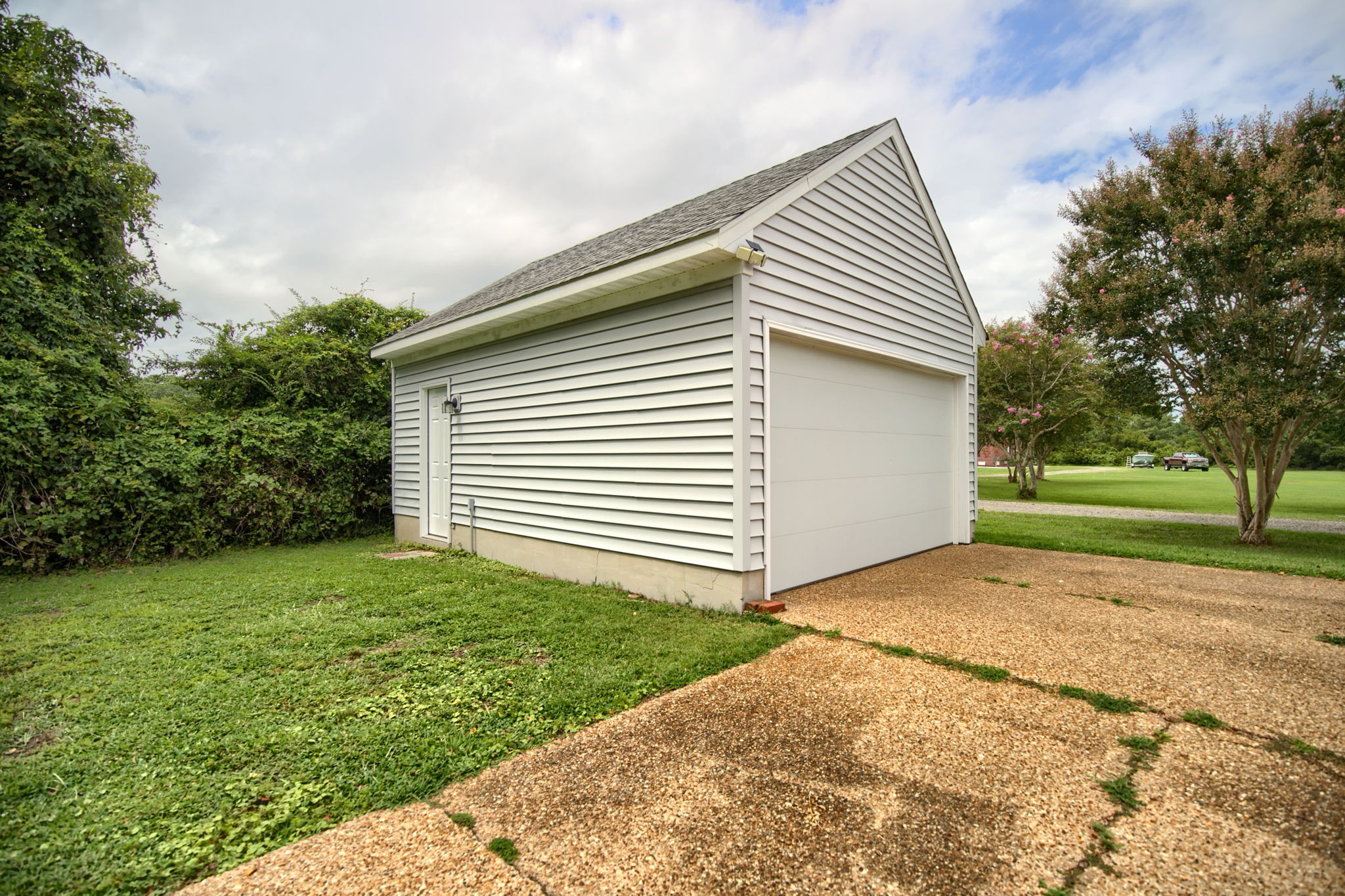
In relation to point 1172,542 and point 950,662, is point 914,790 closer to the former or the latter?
point 950,662

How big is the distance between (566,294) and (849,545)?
3729 mm

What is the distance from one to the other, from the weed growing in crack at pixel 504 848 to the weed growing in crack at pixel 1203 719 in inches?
116

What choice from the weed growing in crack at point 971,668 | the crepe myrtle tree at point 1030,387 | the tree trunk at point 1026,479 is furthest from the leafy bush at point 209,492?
the tree trunk at point 1026,479

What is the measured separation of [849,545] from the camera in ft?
18.9

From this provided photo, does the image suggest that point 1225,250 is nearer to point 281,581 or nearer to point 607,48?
point 607,48

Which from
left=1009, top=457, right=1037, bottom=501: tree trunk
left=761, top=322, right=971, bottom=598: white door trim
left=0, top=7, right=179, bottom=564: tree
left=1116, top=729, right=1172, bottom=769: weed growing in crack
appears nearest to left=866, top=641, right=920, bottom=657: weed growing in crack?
left=761, top=322, right=971, bottom=598: white door trim

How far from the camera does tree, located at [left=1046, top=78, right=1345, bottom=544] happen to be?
7457 mm

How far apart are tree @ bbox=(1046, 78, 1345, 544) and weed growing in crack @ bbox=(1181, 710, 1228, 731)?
7.46 meters

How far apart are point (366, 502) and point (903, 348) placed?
334 inches

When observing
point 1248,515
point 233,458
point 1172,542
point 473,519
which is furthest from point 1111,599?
point 233,458

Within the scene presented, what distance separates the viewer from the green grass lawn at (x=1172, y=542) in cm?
646

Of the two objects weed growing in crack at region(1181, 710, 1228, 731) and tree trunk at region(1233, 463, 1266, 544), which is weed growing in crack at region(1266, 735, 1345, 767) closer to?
weed growing in crack at region(1181, 710, 1228, 731)

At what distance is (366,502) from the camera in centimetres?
938

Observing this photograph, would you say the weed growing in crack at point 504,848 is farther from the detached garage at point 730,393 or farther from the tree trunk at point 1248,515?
→ the tree trunk at point 1248,515
